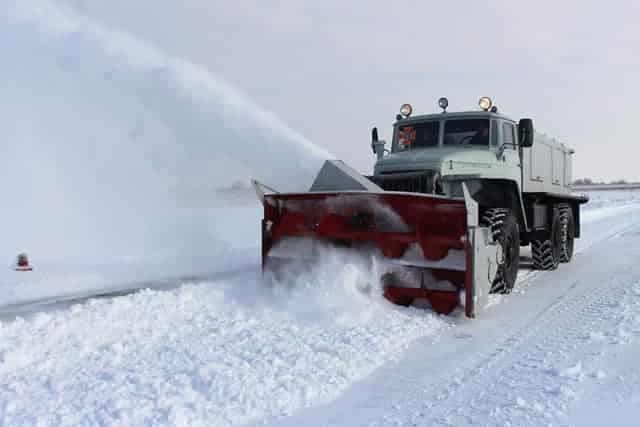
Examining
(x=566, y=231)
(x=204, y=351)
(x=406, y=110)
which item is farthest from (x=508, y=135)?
(x=204, y=351)

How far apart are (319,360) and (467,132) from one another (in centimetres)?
473

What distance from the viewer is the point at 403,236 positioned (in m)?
5.66

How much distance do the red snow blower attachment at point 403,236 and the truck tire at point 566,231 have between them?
15.1 ft

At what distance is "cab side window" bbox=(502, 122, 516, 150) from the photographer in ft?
25.2

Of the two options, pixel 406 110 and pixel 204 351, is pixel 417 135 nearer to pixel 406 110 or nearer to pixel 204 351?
pixel 406 110

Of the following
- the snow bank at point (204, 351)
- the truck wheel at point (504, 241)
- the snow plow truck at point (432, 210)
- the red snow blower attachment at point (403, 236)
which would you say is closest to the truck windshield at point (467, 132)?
the snow plow truck at point (432, 210)

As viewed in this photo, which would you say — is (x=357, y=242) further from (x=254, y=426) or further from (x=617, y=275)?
(x=617, y=275)

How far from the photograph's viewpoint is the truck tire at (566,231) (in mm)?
9875

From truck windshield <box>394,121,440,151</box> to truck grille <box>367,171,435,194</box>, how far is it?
1.38 meters

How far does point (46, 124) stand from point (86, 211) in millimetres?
2339

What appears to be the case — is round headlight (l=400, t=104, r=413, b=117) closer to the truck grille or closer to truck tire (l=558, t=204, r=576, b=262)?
the truck grille

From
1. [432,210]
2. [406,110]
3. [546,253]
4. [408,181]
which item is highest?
[406,110]

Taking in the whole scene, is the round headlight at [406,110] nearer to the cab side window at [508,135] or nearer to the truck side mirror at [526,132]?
the cab side window at [508,135]

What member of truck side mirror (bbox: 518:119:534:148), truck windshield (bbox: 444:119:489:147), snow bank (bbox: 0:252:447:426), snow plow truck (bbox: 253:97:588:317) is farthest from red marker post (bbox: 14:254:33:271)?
truck side mirror (bbox: 518:119:534:148)
